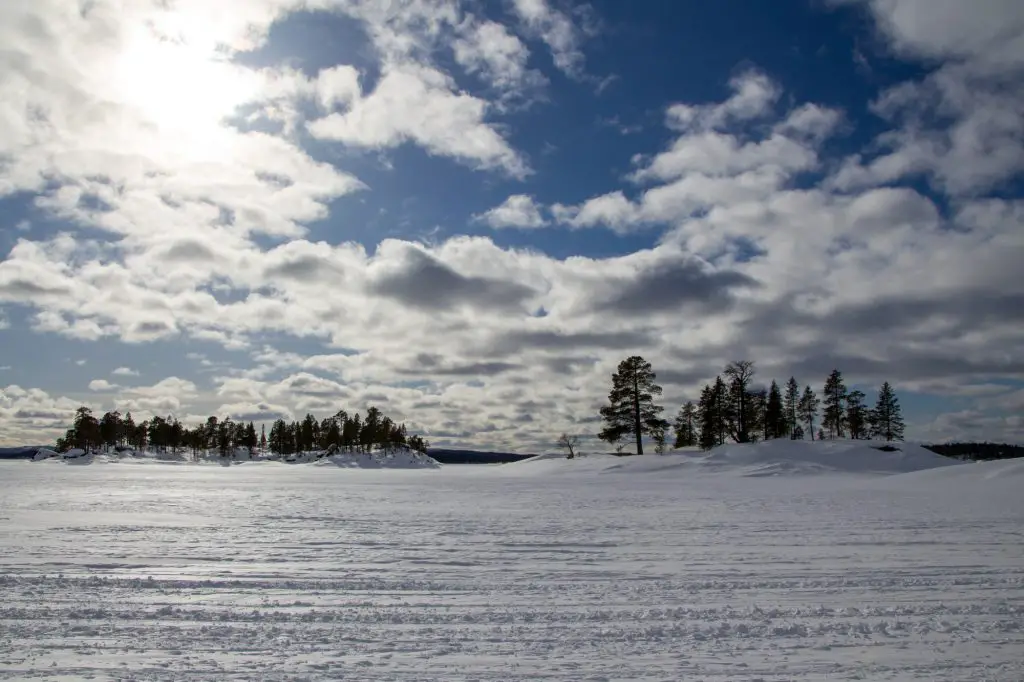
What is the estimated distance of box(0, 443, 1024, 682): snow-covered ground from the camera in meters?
5.93

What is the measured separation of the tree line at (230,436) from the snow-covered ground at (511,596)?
9700 centimetres

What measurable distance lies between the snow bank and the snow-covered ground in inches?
994

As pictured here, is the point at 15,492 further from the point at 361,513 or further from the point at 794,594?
the point at 794,594

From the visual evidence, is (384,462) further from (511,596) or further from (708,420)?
(511,596)

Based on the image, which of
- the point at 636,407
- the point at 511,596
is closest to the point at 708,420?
the point at 636,407

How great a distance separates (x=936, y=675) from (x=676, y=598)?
2953 millimetres

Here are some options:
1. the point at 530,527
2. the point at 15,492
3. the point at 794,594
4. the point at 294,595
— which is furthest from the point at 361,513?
the point at 15,492

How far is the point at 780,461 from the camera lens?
42469 millimetres

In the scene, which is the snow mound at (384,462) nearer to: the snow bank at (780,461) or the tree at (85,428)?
the snow bank at (780,461)

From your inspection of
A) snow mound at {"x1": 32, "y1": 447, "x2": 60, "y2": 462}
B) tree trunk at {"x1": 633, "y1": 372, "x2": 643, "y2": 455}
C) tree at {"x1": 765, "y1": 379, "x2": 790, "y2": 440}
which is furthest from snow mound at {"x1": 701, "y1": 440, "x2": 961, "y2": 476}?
snow mound at {"x1": 32, "y1": 447, "x2": 60, "y2": 462}

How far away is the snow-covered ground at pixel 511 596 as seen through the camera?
5930 mm

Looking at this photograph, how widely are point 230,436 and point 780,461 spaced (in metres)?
119

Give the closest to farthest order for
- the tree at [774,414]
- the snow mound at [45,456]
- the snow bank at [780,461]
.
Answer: the snow bank at [780,461] → the tree at [774,414] → the snow mound at [45,456]

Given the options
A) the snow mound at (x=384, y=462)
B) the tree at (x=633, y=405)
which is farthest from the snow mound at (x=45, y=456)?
the tree at (x=633, y=405)
